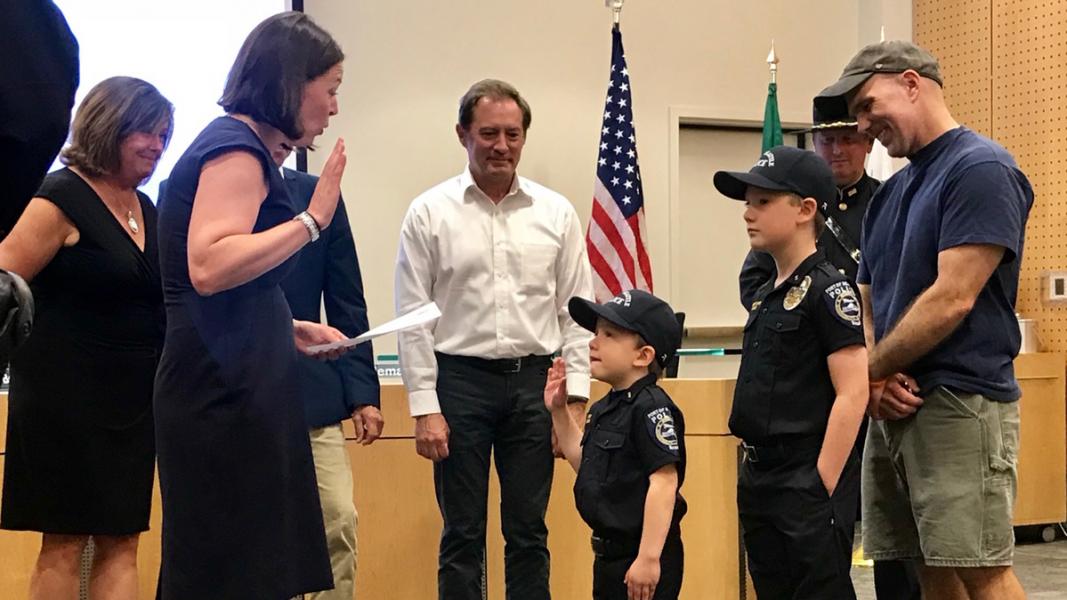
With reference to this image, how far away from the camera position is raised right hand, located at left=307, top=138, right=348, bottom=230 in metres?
2.05

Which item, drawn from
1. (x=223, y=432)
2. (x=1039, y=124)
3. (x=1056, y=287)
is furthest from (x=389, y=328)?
(x=1039, y=124)

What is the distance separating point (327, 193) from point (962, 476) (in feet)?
4.72

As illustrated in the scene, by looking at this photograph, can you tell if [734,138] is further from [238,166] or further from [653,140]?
[238,166]

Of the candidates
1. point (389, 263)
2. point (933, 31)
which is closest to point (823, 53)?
point (933, 31)

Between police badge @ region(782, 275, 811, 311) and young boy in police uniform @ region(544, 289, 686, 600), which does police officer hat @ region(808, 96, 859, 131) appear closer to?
police badge @ region(782, 275, 811, 311)

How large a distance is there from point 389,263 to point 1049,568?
3.56 m

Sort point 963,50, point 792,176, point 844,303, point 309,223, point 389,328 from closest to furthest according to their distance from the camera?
point 309,223, point 389,328, point 844,303, point 792,176, point 963,50

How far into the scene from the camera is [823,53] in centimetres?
719

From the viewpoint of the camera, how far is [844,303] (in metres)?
2.50

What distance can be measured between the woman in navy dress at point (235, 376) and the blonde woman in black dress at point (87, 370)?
0.63m

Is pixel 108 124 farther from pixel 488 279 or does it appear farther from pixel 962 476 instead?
pixel 962 476

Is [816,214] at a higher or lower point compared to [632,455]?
higher

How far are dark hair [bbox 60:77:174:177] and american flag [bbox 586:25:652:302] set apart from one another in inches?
108

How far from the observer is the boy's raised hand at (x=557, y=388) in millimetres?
2656
